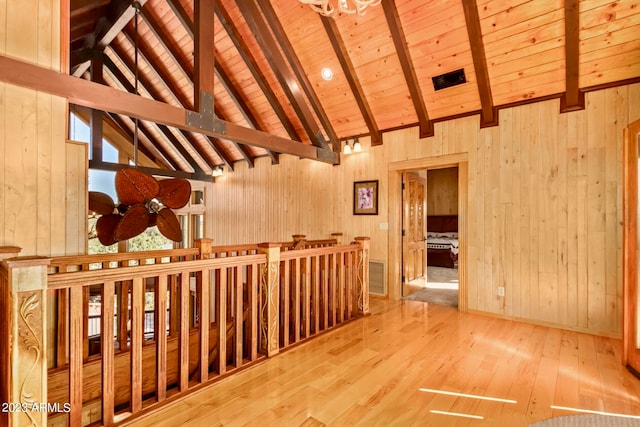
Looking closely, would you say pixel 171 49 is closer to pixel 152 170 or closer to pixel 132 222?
pixel 152 170

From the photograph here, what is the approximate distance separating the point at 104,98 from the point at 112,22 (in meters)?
2.96

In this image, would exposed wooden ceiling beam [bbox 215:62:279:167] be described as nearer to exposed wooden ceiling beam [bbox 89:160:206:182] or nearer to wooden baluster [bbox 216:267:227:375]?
exposed wooden ceiling beam [bbox 89:160:206:182]

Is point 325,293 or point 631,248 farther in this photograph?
point 325,293

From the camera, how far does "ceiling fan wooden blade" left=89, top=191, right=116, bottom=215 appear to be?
3.26m

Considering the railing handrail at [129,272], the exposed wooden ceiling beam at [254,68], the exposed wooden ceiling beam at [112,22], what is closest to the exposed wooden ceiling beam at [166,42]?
the exposed wooden ceiling beam at [112,22]

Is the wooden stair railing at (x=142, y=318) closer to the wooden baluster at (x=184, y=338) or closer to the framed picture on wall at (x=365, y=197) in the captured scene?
the wooden baluster at (x=184, y=338)

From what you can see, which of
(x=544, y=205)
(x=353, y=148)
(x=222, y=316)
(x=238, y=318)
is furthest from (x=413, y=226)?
(x=222, y=316)

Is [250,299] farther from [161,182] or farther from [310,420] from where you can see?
[161,182]

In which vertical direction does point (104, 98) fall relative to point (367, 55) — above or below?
below

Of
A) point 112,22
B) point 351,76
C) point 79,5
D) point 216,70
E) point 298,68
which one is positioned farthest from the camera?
point 216,70

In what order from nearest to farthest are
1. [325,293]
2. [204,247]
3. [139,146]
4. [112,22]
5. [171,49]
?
1. [204,247]
2. [325,293]
3. [112,22]
4. [171,49]
5. [139,146]

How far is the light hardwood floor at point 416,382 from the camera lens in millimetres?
1867

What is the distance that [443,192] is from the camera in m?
8.79

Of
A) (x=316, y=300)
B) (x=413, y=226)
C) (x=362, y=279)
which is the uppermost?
(x=413, y=226)
